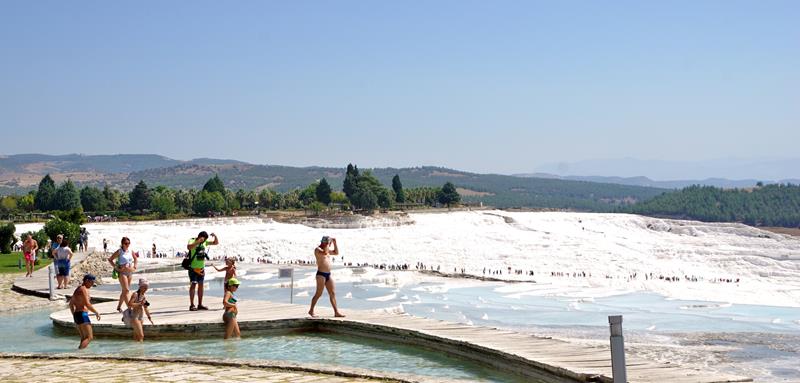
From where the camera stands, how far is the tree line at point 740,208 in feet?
576

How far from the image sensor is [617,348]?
24.0 feet

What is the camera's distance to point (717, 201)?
193m

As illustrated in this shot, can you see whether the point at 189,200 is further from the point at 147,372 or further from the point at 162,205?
the point at 147,372

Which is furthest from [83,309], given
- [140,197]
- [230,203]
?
[230,203]

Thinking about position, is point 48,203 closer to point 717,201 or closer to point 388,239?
point 388,239

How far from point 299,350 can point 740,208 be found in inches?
7418

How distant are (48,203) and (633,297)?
272 feet

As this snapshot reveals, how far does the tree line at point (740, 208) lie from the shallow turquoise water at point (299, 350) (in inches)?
6915

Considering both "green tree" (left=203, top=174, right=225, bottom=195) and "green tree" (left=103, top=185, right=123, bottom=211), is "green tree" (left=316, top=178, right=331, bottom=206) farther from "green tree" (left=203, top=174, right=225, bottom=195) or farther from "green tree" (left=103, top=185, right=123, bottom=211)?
"green tree" (left=103, top=185, right=123, bottom=211)

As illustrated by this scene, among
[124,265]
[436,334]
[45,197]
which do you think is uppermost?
[45,197]

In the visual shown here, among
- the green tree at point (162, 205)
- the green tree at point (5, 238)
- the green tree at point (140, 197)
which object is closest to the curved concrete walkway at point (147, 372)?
the green tree at point (5, 238)

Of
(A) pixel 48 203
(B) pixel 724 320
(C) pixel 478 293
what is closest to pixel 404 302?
(C) pixel 478 293

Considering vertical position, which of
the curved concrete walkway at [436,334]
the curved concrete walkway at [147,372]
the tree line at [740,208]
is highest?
the tree line at [740,208]

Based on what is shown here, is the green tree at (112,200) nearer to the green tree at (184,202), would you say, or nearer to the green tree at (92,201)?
the green tree at (92,201)
